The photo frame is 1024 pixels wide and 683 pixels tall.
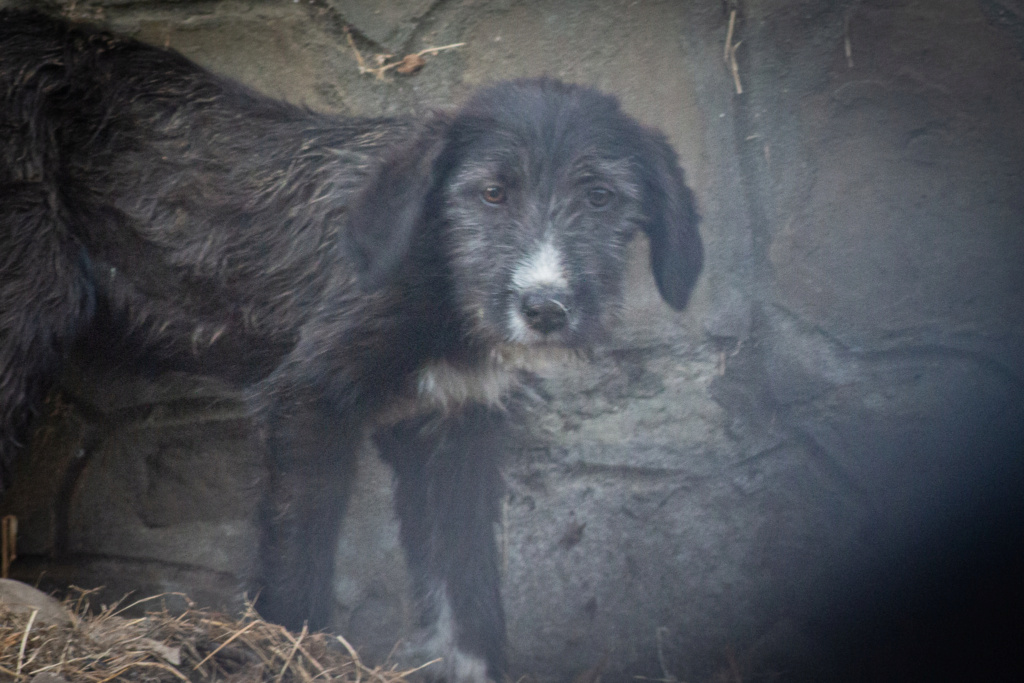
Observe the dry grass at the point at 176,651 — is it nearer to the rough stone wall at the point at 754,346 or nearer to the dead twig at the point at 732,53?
the rough stone wall at the point at 754,346

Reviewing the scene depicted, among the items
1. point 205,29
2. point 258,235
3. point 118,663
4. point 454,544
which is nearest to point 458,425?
point 454,544

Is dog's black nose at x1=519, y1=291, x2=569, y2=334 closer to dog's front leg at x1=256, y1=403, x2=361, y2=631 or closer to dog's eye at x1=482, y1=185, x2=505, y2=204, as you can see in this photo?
dog's eye at x1=482, y1=185, x2=505, y2=204

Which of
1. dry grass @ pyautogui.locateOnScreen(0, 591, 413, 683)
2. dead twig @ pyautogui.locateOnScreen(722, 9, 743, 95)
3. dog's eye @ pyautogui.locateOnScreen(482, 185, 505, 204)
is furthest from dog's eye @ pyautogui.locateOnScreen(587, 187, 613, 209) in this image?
dry grass @ pyautogui.locateOnScreen(0, 591, 413, 683)

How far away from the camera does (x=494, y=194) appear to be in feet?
7.79

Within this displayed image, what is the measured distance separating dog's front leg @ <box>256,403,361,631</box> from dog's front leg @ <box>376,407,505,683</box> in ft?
0.73

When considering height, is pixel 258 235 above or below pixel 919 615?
above

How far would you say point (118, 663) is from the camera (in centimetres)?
198

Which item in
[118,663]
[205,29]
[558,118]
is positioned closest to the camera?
[118,663]

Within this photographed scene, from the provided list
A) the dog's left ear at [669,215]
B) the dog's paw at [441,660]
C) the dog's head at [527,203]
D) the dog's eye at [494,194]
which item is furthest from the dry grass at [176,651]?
the dog's left ear at [669,215]

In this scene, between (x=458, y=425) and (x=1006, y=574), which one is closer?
(x=1006, y=574)

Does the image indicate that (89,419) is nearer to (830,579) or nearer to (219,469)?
(219,469)

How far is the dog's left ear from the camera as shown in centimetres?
247

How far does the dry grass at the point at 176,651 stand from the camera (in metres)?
1.95

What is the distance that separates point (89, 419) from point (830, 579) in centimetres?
242
